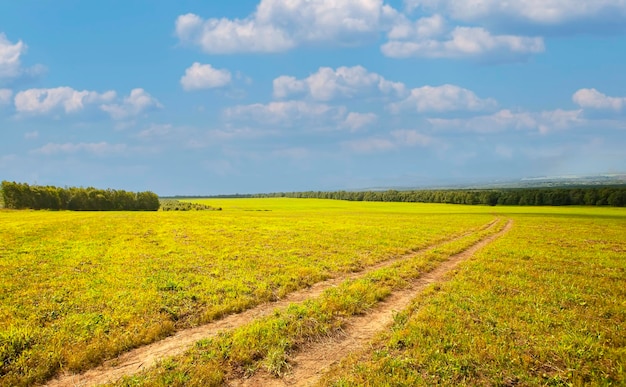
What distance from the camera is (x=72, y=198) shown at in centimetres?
10144

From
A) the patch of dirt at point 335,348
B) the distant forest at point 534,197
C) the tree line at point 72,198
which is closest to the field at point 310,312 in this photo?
the patch of dirt at point 335,348

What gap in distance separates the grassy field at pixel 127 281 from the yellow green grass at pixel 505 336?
4634 millimetres

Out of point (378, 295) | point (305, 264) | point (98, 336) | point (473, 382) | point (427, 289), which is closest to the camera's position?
point (473, 382)

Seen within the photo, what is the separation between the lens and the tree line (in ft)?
284

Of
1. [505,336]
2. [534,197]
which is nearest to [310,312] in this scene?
[505,336]

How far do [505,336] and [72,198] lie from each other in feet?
397

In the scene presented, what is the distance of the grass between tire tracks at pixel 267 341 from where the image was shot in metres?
7.38

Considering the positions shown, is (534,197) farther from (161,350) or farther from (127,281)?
(161,350)

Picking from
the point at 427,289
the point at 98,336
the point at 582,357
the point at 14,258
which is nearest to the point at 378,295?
the point at 427,289

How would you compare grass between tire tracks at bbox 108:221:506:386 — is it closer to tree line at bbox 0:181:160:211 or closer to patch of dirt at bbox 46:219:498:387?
patch of dirt at bbox 46:219:498:387

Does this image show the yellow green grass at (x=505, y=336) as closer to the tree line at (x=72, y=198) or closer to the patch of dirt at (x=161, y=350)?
the patch of dirt at (x=161, y=350)

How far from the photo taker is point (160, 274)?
1620 cm

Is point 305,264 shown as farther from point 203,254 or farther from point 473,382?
point 473,382

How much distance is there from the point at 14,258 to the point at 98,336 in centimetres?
1481
